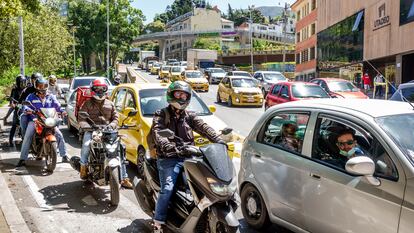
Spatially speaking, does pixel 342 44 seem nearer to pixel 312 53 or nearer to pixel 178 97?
pixel 312 53

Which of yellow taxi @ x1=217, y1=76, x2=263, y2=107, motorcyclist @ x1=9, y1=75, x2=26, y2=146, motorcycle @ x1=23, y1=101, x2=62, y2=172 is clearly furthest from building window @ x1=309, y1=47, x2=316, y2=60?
motorcycle @ x1=23, y1=101, x2=62, y2=172

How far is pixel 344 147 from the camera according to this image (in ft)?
14.8

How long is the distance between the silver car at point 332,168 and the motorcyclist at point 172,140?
3.09 ft

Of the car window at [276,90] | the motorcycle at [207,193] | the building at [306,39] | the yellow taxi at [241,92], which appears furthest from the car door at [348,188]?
the building at [306,39]

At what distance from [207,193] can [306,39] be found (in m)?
57.8

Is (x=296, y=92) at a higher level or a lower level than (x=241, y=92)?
higher

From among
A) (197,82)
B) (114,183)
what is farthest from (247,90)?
(114,183)

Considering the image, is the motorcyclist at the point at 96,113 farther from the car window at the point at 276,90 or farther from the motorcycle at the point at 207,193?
the car window at the point at 276,90

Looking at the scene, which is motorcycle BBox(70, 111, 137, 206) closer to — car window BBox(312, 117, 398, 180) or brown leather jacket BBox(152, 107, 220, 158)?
brown leather jacket BBox(152, 107, 220, 158)

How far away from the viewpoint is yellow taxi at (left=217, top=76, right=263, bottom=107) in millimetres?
23266

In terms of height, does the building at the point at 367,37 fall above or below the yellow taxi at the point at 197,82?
above

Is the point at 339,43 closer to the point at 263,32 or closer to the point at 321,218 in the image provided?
the point at 321,218

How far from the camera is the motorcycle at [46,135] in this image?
870cm

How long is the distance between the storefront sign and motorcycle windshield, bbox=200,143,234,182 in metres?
30.2
